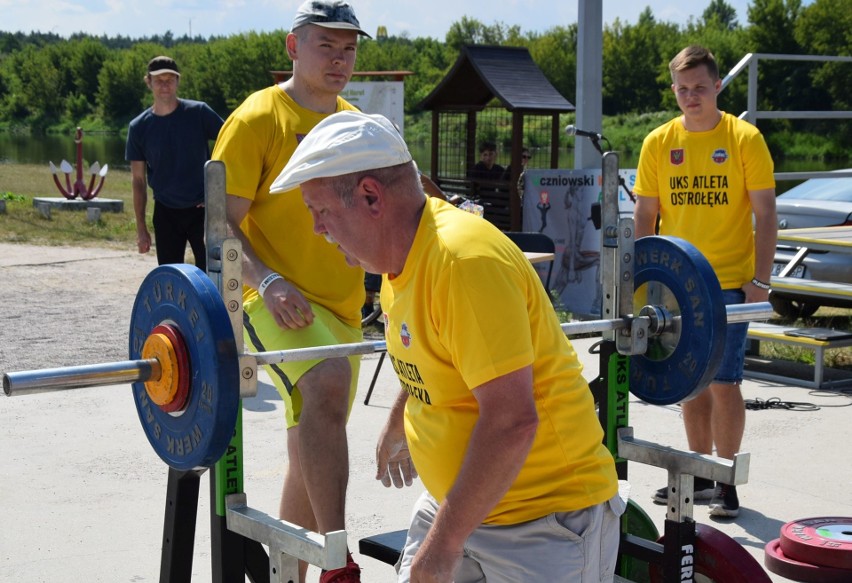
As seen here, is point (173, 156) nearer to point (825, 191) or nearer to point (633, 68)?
point (825, 191)

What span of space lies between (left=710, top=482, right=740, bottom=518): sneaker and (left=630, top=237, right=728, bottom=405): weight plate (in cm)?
158

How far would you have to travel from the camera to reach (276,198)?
3.50m

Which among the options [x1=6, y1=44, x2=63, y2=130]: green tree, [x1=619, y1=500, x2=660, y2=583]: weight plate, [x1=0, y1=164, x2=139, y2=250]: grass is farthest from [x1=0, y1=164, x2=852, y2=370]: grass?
[x1=6, y1=44, x2=63, y2=130]: green tree

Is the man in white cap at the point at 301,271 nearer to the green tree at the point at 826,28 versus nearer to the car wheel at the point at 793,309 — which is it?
the car wheel at the point at 793,309

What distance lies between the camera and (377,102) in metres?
11.1

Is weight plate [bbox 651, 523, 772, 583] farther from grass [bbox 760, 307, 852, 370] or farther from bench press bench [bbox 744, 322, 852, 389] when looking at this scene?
grass [bbox 760, 307, 852, 370]

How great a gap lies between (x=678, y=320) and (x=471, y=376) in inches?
49.1

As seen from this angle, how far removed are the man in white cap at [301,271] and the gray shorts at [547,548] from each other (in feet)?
3.06

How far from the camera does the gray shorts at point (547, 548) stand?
91.5 inches

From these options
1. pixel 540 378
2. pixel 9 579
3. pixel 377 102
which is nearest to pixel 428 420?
pixel 540 378

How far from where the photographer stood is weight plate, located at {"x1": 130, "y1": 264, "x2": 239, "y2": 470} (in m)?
2.42

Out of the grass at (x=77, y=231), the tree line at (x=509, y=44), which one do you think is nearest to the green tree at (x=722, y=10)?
the tree line at (x=509, y=44)

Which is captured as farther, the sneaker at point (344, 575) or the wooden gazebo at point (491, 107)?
the wooden gazebo at point (491, 107)

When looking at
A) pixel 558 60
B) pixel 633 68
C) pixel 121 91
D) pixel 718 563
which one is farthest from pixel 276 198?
pixel 121 91
